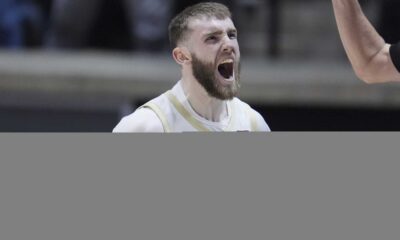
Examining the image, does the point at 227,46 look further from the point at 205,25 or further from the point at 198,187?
the point at 198,187

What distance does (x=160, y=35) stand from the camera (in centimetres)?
715

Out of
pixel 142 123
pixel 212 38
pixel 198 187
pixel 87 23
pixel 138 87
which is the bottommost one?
pixel 198 187

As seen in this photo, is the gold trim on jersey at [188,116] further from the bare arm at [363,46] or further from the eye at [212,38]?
the bare arm at [363,46]

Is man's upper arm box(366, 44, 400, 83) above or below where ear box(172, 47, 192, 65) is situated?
below

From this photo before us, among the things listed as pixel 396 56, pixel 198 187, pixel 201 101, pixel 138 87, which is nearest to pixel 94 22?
pixel 138 87

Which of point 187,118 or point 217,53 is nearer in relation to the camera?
point 217,53

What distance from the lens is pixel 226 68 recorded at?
3.25 m

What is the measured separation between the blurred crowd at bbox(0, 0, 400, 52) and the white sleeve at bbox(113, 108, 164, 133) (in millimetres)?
3709

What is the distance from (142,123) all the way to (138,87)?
3652 mm

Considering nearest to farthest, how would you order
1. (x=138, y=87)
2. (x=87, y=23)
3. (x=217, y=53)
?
(x=217, y=53) → (x=138, y=87) → (x=87, y=23)

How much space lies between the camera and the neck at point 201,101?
332 cm

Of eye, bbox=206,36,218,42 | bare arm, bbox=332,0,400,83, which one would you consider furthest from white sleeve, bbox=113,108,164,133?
bare arm, bbox=332,0,400,83

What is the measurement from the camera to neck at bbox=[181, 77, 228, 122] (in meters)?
3.32

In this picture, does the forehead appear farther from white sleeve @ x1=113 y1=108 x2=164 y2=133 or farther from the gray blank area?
the gray blank area
